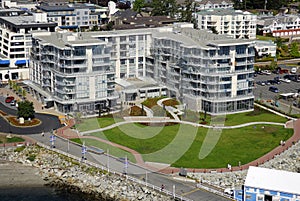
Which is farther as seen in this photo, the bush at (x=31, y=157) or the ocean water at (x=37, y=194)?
the bush at (x=31, y=157)

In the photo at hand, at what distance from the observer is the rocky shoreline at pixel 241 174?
182 ft

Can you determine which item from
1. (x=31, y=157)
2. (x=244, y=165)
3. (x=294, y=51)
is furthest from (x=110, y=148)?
(x=294, y=51)

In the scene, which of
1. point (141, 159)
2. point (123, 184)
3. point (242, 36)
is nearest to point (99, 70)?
point (141, 159)

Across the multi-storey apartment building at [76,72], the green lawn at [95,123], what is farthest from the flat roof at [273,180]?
the multi-storey apartment building at [76,72]

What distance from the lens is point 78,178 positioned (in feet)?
191

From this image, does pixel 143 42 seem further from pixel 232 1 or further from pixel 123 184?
pixel 232 1

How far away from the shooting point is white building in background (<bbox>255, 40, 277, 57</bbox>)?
11994 centimetres

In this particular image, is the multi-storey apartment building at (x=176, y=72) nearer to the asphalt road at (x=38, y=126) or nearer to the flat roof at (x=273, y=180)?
the asphalt road at (x=38, y=126)

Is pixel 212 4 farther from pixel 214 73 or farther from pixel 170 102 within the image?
pixel 214 73

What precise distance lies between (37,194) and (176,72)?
35.3 metres

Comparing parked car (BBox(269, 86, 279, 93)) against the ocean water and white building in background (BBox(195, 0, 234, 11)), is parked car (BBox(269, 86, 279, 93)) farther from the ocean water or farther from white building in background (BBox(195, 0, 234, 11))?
white building in background (BBox(195, 0, 234, 11))

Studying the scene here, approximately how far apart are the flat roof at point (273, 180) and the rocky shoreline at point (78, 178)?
325 inches

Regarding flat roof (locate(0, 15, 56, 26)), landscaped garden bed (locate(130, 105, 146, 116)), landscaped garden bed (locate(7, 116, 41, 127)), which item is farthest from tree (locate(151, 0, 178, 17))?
landscaped garden bed (locate(7, 116, 41, 127))

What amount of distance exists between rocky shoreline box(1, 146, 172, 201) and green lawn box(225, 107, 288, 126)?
23.3 metres
